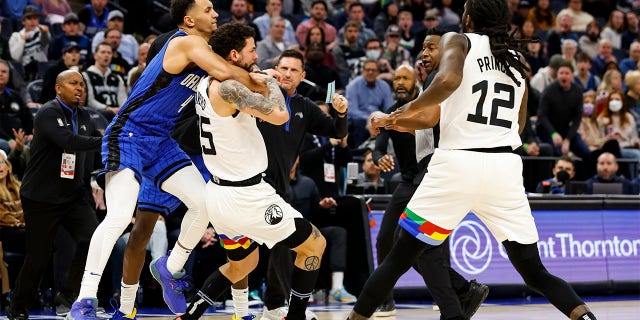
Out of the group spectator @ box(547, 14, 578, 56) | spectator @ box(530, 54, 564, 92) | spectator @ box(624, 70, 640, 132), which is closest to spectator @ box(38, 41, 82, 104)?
spectator @ box(530, 54, 564, 92)

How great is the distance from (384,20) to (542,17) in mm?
4087

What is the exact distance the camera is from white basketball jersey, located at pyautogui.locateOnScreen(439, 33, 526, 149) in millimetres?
6168

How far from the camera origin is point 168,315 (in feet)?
32.9

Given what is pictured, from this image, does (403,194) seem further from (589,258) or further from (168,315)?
(589,258)

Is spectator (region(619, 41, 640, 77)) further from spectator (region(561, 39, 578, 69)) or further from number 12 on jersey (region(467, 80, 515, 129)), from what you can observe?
number 12 on jersey (region(467, 80, 515, 129))

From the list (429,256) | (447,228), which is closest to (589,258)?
(429,256)

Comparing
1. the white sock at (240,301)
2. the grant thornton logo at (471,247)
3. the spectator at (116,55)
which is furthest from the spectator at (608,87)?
the white sock at (240,301)

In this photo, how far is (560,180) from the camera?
13.3m

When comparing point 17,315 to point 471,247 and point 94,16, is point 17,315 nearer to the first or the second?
point 471,247

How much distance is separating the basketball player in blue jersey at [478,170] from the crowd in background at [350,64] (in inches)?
167

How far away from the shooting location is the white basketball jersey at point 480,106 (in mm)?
6168

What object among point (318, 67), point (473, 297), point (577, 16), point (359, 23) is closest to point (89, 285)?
point (473, 297)

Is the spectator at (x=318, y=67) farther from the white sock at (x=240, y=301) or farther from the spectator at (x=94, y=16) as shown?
the white sock at (x=240, y=301)

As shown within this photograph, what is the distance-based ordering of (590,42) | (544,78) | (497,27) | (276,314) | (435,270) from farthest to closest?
(590,42) → (544,78) → (276,314) → (435,270) → (497,27)
